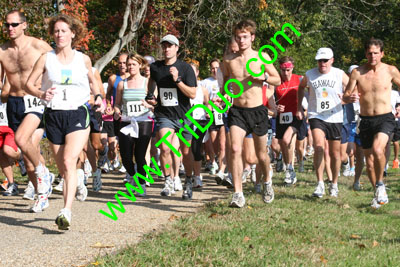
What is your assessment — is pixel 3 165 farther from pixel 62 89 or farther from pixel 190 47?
pixel 190 47

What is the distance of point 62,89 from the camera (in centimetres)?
646

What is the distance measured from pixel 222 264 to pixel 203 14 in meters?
18.0

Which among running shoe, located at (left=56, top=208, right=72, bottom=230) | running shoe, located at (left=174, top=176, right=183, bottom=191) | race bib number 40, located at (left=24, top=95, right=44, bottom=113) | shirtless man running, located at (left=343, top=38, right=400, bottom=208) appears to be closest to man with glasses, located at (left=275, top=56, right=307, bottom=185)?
running shoe, located at (left=174, top=176, right=183, bottom=191)

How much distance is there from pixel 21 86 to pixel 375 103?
446 cm

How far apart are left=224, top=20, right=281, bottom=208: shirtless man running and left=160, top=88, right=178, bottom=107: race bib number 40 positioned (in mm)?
988

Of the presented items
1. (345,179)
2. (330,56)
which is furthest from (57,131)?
(345,179)

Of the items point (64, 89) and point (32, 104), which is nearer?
point (64, 89)

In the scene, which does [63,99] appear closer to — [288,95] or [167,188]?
[167,188]

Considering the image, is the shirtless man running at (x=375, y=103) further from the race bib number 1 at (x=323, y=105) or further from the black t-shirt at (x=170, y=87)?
the black t-shirt at (x=170, y=87)

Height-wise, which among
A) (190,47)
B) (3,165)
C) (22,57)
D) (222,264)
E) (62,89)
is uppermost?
(190,47)

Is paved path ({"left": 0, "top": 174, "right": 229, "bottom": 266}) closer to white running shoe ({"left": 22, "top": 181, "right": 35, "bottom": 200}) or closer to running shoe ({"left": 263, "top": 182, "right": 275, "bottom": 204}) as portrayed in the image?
white running shoe ({"left": 22, "top": 181, "right": 35, "bottom": 200})

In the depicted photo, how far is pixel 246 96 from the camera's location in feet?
25.6

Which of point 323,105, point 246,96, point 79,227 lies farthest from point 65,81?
point 323,105

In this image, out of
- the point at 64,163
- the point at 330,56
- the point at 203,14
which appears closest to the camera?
the point at 64,163
